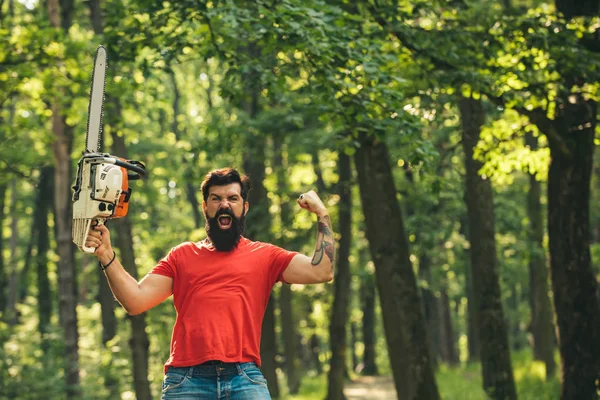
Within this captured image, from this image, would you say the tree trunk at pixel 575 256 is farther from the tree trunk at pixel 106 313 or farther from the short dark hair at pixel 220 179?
the tree trunk at pixel 106 313

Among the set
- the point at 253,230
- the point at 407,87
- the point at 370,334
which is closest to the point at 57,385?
the point at 253,230

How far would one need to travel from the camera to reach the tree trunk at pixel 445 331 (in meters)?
30.9

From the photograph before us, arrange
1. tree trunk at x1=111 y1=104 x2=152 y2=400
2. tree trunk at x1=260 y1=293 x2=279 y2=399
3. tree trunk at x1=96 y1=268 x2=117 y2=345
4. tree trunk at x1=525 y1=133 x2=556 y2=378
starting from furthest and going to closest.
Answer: tree trunk at x1=96 y1=268 x2=117 y2=345
tree trunk at x1=260 y1=293 x2=279 y2=399
tree trunk at x1=525 y1=133 x2=556 y2=378
tree trunk at x1=111 y1=104 x2=152 y2=400

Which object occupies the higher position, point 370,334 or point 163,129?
point 163,129

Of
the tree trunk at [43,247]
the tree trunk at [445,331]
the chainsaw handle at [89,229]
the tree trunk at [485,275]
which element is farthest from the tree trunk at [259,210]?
the tree trunk at [445,331]

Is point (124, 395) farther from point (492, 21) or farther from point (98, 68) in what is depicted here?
point (98, 68)

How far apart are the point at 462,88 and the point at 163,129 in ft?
82.1

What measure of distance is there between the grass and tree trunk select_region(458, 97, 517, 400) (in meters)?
0.50

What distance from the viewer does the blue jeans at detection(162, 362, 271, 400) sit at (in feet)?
14.4

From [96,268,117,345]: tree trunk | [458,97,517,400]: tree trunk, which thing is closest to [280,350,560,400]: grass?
[458,97,517,400]: tree trunk

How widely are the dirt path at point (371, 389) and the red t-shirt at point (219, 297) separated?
56.6 ft

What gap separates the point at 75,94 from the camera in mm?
14086

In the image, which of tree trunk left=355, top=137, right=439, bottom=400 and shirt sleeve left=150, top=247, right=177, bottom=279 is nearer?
shirt sleeve left=150, top=247, right=177, bottom=279

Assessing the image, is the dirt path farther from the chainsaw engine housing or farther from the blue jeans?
the chainsaw engine housing
